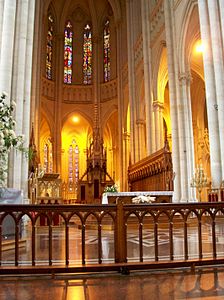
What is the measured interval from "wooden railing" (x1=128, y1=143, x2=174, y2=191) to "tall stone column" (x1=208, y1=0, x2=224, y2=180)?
389 cm

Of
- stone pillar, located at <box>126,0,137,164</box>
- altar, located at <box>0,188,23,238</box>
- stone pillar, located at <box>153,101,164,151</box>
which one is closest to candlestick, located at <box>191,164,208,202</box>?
stone pillar, located at <box>153,101,164,151</box>

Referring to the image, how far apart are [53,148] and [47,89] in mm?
4863

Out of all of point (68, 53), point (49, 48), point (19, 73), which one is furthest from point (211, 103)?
point (68, 53)

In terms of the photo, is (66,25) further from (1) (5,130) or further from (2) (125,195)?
A: (1) (5,130)

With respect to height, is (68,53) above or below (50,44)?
below

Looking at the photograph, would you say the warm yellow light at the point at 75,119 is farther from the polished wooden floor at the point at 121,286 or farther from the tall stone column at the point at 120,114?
the polished wooden floor at the point at 121,286

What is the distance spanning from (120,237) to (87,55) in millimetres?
26991

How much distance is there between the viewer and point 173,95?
14250 mm

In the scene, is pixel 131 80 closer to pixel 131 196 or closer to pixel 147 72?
pixel 147 72

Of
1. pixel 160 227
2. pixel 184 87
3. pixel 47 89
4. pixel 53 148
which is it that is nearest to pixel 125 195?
pixel 160 227

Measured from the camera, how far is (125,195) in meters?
11.6

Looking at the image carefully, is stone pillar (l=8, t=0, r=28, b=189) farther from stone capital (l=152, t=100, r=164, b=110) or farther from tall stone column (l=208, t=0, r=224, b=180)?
stone capital (l=152, t=100, r=164, b=110)

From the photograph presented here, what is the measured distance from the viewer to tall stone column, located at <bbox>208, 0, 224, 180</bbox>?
34.4ft

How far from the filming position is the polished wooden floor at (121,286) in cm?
243
